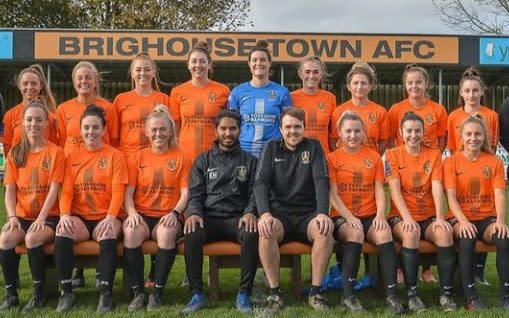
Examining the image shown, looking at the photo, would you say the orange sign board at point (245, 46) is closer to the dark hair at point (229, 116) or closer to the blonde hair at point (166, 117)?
the blonde hair at point (166, 117)

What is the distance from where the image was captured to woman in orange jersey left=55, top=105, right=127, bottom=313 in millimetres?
4367

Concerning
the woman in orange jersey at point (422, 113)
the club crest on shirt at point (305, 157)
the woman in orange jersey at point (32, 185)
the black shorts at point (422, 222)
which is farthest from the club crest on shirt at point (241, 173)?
the woman in orange jersey at point (422, 113)

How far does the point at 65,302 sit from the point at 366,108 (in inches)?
120

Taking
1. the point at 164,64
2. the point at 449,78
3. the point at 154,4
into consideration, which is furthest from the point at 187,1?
the point at 449,78

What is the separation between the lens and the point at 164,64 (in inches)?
666

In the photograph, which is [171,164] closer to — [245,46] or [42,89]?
[42,89]

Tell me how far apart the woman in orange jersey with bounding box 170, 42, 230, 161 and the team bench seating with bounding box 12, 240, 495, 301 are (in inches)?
42.2

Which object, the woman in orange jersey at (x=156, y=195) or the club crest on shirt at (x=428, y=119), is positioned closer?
the woman in orange jersey at (x=156, y=195)

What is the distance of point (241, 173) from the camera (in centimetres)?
476

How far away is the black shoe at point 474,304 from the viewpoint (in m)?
4.34

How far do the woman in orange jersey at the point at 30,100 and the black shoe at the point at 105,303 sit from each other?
1.55m

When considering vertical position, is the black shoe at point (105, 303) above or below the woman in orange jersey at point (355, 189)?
below

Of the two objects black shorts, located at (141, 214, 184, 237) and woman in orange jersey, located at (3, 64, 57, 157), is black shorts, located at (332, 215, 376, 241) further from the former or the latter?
woman in orange jersey, located at (3, 64, 57, 157)

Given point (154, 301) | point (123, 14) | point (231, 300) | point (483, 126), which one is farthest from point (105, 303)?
point (123, 14)
